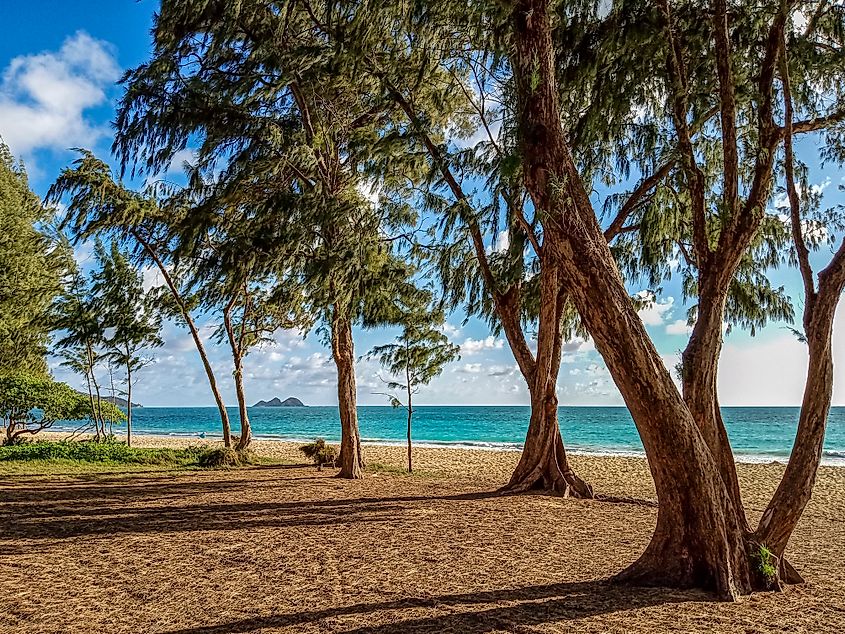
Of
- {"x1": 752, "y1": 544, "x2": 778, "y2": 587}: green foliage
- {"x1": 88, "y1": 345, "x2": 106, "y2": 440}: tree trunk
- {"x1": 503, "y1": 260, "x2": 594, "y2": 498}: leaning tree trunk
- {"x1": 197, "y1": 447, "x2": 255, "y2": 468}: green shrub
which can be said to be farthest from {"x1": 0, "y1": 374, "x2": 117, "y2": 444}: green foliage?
{"x1": 752, "y1": 544, "x2": 778, "y2": 587}: green foliage

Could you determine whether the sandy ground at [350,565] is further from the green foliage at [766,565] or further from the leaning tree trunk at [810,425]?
the leaning tree trunk at [810,425]

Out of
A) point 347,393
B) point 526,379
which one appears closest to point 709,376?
point 526,379

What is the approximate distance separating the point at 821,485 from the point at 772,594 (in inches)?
468

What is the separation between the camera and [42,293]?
16.8 meters

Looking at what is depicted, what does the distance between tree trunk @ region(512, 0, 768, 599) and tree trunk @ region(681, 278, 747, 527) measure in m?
0.68

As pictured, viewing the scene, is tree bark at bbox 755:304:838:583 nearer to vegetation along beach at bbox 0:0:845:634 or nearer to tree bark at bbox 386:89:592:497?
vegetation along beach at bbox 0:0:845:634

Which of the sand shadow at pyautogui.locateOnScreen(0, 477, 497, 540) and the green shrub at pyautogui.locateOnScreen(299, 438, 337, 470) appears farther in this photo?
the green shrub at pyautogui.locateOnScreen(299, 438, 337, 470)

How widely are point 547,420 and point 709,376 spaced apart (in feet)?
15.9

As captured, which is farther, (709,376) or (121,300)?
(121,300)

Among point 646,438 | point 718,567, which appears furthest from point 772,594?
point 646,438

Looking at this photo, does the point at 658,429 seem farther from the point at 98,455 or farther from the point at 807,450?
the point at 98,455

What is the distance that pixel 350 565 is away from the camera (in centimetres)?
524

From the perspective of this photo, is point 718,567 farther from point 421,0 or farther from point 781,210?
point 421,0

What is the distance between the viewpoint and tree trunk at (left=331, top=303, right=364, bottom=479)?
A: 11141 mm
